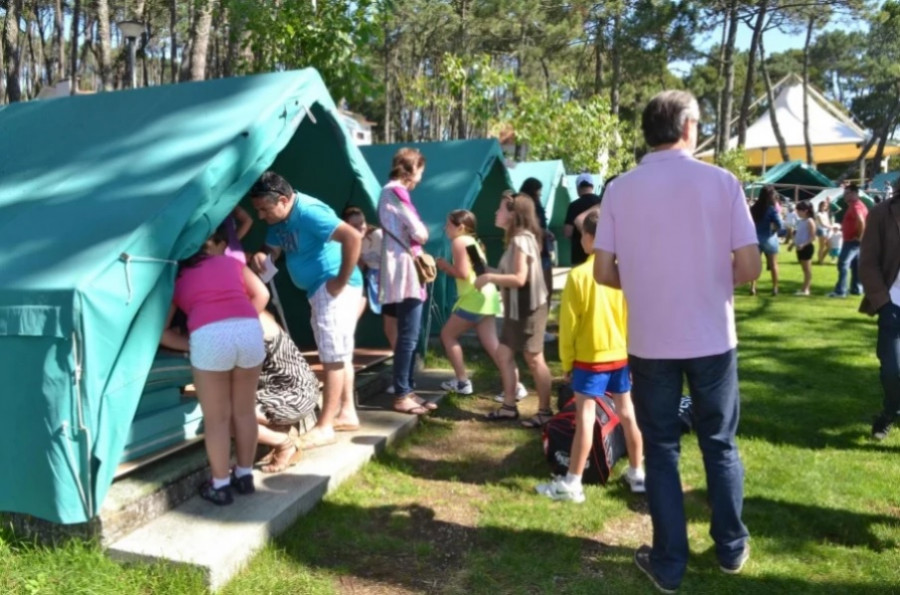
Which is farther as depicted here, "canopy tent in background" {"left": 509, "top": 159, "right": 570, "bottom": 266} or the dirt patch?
"canopy tent in background" {"left": 509, "top": 159, "right": 570, "bottom": 266}

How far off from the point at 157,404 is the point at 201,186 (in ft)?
3.77

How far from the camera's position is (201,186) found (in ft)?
11.6

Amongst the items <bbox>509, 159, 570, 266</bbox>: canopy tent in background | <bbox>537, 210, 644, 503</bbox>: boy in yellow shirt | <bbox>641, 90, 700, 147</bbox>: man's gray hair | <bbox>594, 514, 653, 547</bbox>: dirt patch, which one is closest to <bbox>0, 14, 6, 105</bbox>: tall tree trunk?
<bbox>509, 159, 570, 266</bbox>: canopy tent in background

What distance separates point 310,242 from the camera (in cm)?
438

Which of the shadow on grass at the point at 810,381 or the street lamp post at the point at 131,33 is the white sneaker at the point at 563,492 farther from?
the street lamp post at the point at 131,33

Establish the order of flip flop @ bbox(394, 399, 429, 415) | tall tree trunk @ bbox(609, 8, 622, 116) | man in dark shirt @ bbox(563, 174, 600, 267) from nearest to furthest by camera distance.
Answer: flip flop @ bbox(394, 399, 429, 415), man in dark shirt @ bbox(563, 174, 600, 267), tall tree trunk @ bbox(609, 8, 622, 116)

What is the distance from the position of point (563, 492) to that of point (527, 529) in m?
0.39

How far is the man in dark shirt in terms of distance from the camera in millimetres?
6180

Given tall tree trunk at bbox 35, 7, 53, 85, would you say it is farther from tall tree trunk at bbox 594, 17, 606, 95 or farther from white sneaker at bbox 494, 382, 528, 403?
white sneaker at bbox 494, 382, 528, 403

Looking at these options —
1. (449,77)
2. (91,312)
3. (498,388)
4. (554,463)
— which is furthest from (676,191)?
(449,77)

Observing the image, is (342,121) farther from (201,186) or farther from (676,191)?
(676,191)

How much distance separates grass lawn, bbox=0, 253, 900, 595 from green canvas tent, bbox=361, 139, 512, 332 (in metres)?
2.31

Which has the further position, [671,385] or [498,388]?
[498,388]

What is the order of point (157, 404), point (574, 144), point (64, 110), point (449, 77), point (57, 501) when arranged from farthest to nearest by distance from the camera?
1. point (574, 144)
2. point (449, 77)
3. point (64, 110)
4. point (157, 404)
5. point (57, 501)
